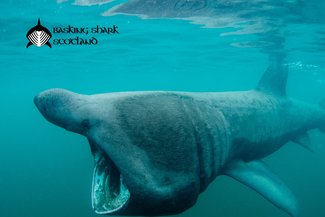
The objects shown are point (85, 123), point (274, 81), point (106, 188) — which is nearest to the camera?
point (85, 123)

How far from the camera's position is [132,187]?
3.18m

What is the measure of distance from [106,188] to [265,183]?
2.84 meters

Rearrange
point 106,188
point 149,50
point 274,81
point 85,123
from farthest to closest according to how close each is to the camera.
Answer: point 149,50 → point 274,81 → point 106,188 → point 85,123

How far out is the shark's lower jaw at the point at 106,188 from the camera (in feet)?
11.0

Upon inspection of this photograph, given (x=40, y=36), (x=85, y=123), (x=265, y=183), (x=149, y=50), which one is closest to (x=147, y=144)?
(x=85, y=123)

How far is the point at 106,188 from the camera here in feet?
11.6

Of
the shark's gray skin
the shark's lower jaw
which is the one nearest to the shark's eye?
the shark's gray skin

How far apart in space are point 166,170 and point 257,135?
10.3 feet

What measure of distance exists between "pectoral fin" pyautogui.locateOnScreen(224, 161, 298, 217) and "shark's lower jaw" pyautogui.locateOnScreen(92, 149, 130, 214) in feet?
6.95

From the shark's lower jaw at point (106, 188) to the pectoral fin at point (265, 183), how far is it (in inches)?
83.4

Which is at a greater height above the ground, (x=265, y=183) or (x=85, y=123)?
(x=85, y=123)

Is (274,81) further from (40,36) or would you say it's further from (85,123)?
(85,123)

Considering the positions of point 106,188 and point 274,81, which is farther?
point 274,81

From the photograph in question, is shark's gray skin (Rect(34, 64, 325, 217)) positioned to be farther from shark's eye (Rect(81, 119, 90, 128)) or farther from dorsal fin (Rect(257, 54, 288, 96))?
dorsal fin (Rect(257, 54, 288, 96))
